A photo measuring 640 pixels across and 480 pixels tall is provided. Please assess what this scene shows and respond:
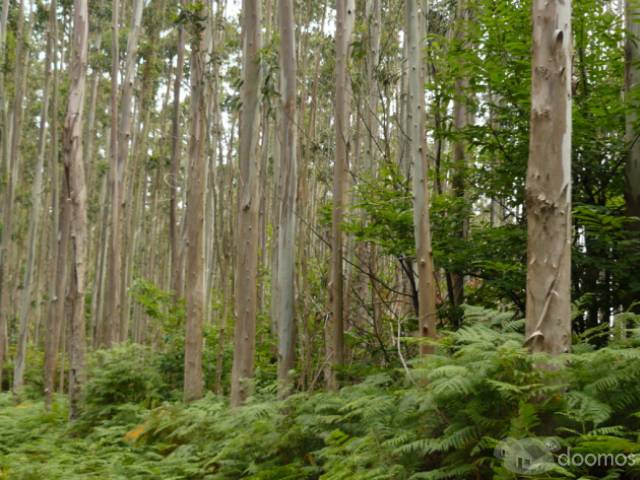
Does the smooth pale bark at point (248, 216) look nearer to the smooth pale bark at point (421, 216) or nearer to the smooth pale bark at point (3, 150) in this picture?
the smooth pale bark at point (421, 216)

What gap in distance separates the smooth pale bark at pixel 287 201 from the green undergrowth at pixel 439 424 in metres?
0.56

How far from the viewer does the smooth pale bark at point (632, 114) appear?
18.8 feet

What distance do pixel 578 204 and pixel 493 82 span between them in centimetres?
135

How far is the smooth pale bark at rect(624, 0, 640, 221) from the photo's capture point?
18.8 ft

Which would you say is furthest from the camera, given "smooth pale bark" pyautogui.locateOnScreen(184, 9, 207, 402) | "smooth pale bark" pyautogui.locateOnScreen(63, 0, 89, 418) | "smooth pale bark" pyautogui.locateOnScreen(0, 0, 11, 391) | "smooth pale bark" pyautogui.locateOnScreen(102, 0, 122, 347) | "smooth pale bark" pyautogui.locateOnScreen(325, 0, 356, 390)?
"smooth pale bark" pyautogui.locateOnScreen(0, 0, 11, 391)

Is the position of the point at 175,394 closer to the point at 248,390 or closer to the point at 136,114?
the point at 248,390

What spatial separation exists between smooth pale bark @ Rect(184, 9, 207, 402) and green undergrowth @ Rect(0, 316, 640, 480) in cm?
215

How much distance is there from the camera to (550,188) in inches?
166

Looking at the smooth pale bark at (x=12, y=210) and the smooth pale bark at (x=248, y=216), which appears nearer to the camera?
the smooth pale bark at (x=248, y=216)

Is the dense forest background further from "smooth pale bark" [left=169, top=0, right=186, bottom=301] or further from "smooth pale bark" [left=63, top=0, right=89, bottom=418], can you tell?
"smooth pale bark" [left=169, top=0, right=186, bottom=301]

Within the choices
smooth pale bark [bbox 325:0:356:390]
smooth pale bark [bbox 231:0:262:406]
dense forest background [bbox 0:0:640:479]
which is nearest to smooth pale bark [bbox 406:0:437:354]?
dense forest background [bbox 0:0:640:479]

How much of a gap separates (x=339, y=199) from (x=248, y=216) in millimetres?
1273

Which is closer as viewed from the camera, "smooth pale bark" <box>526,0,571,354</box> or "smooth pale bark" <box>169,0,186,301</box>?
"smooth pale bark" <box>526,0,571,354</box>

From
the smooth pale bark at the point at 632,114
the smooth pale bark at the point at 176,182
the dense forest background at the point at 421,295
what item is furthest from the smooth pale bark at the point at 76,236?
the smooth pale bark at the point at 632,114
